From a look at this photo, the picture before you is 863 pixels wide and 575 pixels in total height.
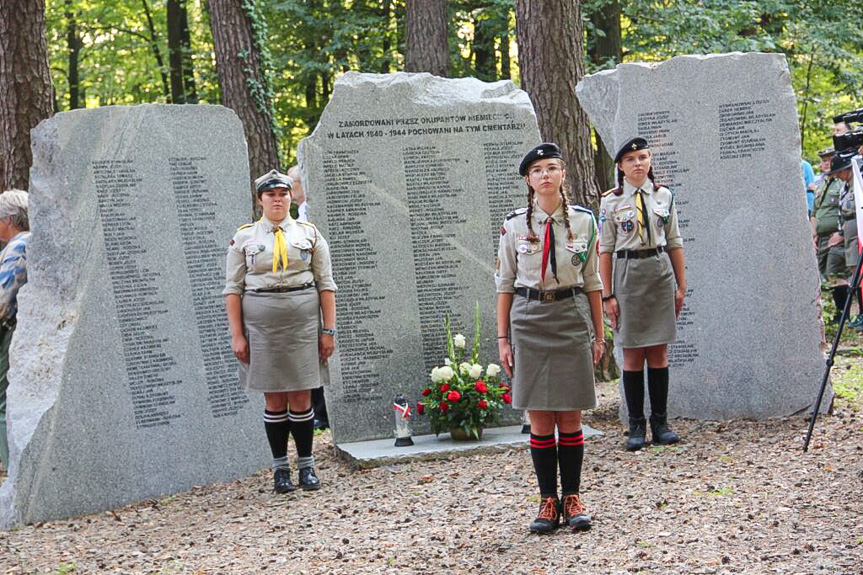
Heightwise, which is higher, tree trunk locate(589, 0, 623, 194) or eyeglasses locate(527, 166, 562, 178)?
tree trunk locate(589, 0, 623, 194)

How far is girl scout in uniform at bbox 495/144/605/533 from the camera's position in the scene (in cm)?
482

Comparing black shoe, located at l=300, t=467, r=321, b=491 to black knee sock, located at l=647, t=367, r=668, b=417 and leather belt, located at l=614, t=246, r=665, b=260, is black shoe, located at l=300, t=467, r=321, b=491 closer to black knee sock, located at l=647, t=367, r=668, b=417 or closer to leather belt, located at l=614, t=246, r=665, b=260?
black knee sock, located at l=647, t=367, r=668, b=417

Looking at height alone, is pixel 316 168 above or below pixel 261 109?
below

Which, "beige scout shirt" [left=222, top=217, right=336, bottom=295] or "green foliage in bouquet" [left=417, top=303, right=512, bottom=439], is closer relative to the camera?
"beige scout shirt" [left=222, top=217, right=336, bottom=295]

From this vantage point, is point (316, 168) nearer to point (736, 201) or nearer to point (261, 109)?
point (736, 201)

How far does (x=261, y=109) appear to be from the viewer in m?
11.9

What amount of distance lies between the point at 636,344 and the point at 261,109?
6.68 metres

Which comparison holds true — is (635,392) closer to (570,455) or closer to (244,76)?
(570,455)

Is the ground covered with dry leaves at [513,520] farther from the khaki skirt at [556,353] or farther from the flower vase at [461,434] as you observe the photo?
the khaki skirt at [556,353]

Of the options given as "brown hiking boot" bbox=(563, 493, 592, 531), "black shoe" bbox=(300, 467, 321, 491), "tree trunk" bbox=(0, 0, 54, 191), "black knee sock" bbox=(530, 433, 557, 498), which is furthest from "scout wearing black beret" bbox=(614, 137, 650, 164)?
"tree trunk" bbox=(0, 0, 54, 191)

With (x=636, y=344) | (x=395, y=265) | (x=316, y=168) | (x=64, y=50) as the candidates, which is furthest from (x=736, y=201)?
(x=64, y=50)

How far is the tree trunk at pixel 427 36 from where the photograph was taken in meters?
13.9

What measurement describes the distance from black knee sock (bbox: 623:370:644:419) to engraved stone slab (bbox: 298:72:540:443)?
118 centimetres

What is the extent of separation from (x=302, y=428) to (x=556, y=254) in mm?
2367
